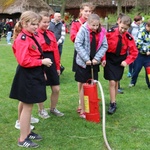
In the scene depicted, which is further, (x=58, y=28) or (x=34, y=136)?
(x=58, y=28)

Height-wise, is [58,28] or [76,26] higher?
[76,26]

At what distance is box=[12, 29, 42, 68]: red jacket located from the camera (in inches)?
152

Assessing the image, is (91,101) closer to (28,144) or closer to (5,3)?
(28,144)

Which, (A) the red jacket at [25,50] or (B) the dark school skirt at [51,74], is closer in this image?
(A) the red jacket at [25,50]

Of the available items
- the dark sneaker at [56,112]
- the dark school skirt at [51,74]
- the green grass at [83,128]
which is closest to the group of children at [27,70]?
the green grass at [83,128]

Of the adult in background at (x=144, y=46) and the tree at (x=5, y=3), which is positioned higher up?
the tree at (x=5, y=3)

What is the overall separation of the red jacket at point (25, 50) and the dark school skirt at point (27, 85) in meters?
0.15

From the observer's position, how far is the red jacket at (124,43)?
216 inches

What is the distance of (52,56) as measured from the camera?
509 cm

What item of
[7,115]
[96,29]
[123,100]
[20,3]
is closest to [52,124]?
[7,115]

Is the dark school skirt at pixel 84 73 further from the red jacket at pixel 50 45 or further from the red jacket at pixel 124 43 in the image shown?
the red jacket at pixel 124 43

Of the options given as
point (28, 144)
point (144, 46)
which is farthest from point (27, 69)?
point (144, 46)

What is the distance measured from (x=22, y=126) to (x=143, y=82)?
16.8 feet

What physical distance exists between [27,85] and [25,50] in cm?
45
